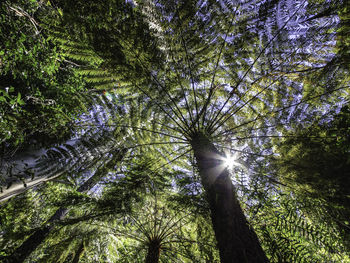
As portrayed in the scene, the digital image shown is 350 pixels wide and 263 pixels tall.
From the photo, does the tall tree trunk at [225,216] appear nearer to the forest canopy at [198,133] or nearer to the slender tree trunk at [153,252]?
the forest canopy at [198,133]

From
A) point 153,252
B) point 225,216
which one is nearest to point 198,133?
point 225,216

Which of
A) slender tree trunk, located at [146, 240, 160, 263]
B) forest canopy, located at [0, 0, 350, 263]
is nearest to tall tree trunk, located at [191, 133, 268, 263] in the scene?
forest canopy, located at [0, 0, 350, 263]

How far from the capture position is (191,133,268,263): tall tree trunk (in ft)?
3.15

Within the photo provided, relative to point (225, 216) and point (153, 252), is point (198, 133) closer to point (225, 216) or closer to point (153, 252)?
point (225, 216)

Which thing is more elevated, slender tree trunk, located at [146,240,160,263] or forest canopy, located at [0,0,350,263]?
forest canopy, located at [0,0,350,263]

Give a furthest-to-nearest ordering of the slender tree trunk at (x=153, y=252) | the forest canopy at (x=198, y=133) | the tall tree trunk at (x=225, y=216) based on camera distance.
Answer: the slender tree trunk at (x=153, y=252) < the forest canopy at (x=198, y=133) < the tall tree trunk at (x=225, y=216)

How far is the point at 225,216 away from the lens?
1166 mm

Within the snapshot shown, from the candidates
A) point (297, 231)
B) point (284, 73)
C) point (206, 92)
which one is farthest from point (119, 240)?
point (284, 73)

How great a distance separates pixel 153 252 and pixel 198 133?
2.25m

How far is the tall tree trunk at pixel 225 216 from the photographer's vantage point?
0.96 m

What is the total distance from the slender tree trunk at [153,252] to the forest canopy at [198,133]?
0.03 meters

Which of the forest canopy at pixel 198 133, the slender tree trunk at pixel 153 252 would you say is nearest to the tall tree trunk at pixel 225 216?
the forest canopy at pixel 198 133

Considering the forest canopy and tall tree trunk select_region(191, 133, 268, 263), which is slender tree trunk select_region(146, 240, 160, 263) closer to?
the forest canopy

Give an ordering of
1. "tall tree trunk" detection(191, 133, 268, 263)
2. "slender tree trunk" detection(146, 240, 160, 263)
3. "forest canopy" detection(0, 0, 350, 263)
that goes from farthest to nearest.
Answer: "slender tree trunk" detection(146, 240, 160, 263)
"forest canopy" detection(0, 0, 350, 263)
"tall tree trunk" detection(191, 133, 268, 263)
